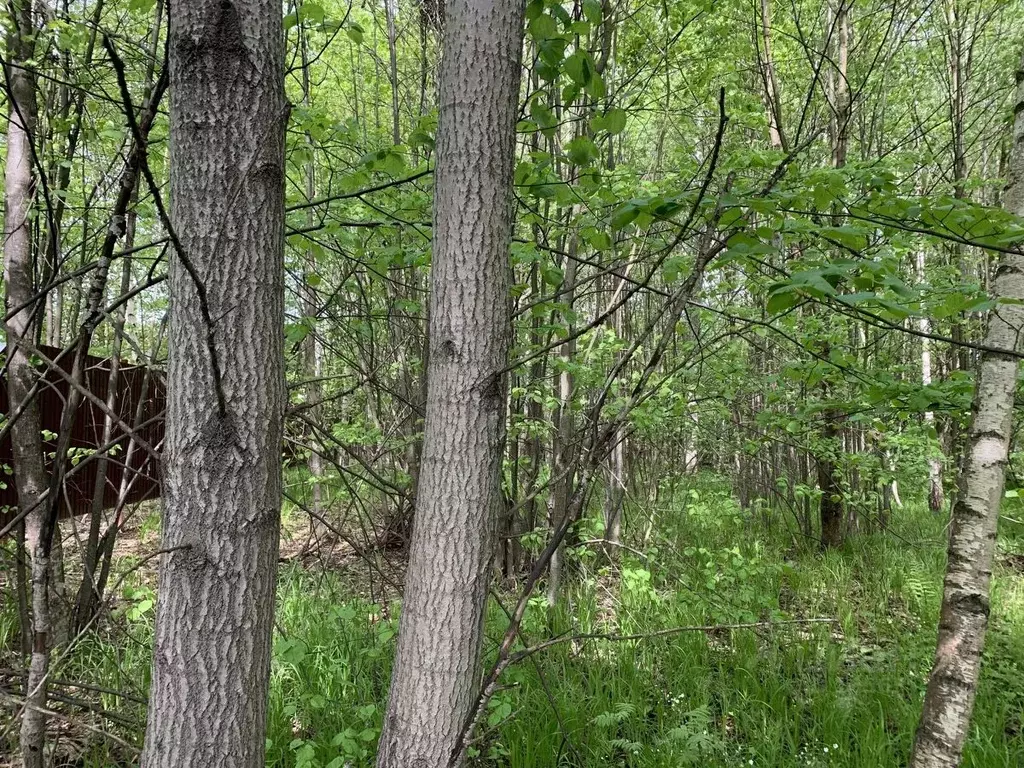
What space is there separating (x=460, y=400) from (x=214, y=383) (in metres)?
0.45

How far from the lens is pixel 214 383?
0.99m

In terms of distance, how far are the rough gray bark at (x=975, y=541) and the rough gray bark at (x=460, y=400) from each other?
1.95m

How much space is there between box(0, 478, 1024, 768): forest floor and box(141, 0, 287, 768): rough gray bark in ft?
2.75

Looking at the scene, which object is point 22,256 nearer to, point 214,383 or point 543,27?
point 214,383

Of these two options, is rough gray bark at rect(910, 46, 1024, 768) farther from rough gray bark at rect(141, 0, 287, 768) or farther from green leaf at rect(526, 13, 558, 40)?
rough gray bark at rect(141, 0, 287, 768)

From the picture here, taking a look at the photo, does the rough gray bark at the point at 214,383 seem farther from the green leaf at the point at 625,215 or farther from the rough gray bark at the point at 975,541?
the rough gray bark at the point at 975,541

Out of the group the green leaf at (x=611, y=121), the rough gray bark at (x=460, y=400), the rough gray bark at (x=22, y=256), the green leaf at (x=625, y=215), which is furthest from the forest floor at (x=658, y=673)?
the green leaf at (x=611, y=121)

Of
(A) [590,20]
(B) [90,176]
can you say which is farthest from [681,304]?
(B) [90,176]

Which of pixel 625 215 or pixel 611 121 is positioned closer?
pixel 625 215

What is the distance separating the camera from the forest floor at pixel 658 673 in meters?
2.58

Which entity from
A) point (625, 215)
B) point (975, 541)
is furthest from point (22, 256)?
point (975, 541)

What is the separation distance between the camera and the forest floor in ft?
8.46

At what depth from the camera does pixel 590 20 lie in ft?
5.10

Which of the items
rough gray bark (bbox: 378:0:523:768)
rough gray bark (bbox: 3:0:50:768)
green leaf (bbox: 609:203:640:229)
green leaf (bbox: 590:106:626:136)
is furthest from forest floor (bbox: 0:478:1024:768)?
green leaf (bbox: 590:106:626:136)
